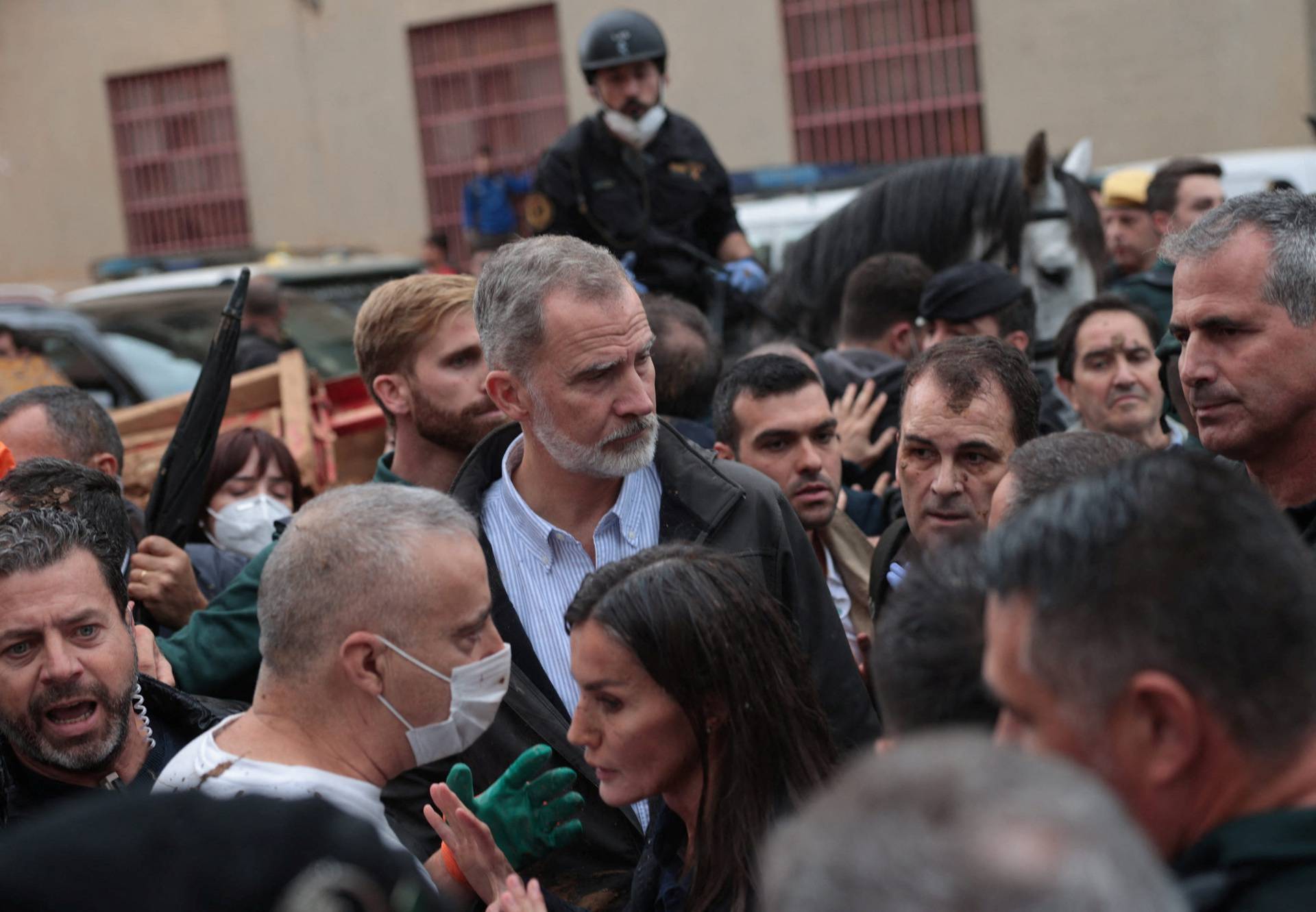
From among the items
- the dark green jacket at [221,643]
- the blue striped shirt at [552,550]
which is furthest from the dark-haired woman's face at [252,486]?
the blue striped shirt at [552,550]

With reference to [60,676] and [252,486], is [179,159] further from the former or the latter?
[60,676]

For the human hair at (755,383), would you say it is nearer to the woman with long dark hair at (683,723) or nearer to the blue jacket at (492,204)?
the woman with long dark hair at (683,723)

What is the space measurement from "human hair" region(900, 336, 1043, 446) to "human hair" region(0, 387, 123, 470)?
8.71ft

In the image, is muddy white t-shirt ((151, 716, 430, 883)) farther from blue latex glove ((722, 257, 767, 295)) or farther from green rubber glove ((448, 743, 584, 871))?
blue latex glove ((722, 257, 767, 295))

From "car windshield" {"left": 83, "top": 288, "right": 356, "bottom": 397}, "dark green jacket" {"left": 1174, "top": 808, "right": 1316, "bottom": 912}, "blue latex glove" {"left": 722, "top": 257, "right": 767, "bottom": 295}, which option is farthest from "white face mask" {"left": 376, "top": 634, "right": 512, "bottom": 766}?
"car windshield" {"left": 83, "top": 288, "right": 356, "bottom": 397}

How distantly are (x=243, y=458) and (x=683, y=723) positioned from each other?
2808mm

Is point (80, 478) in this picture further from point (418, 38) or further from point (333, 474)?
point (418, 38)

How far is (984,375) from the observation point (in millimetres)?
3705

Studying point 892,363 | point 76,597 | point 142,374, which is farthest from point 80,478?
point 142,374

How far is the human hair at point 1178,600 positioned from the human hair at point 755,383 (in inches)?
112

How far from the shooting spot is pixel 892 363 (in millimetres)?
5387

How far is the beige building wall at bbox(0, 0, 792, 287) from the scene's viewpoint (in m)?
16.9

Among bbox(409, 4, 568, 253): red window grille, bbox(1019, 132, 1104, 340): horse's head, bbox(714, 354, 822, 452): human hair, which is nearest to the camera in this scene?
bbox(714, 354, 822, 452): human hair

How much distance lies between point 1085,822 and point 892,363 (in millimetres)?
4332
